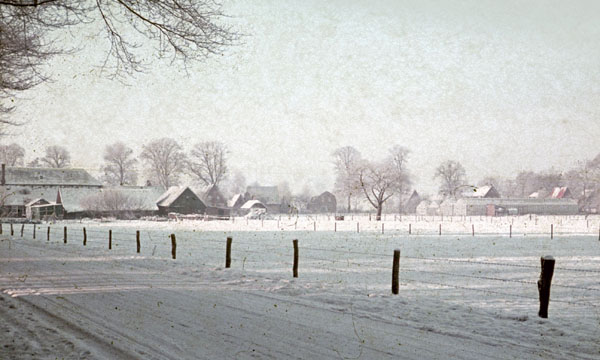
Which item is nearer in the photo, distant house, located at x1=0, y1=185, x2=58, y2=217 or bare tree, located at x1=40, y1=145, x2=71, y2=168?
distant house, located at x1=0, y1=185, x2=58, y2=217

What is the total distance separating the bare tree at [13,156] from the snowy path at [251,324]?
178 ft

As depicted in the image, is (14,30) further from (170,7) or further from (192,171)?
(192,171)

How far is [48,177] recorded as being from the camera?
72062mm

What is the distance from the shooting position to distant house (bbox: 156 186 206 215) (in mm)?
68188

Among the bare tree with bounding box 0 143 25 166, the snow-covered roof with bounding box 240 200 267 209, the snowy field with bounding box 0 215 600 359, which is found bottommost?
the snow-covered roof with bounding box 240 200 267 209

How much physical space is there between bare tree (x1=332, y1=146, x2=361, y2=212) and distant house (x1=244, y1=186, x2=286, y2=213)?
26520mm

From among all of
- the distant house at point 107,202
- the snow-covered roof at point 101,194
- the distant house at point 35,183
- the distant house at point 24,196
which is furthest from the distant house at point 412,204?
the distant house at point 24,196

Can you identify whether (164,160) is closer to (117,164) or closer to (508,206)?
(117,164)

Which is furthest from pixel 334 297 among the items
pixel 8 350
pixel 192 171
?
pixel 192 171

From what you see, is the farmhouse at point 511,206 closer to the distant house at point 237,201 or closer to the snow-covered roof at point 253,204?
the snow-covered roof at point 253,204

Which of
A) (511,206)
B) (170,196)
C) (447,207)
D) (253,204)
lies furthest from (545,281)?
(253,204)

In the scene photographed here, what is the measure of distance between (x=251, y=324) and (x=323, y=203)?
10223 cm

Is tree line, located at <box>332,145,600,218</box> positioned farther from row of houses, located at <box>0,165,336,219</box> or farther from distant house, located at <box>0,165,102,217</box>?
distant house, located at <box>0,165,102,217</box>

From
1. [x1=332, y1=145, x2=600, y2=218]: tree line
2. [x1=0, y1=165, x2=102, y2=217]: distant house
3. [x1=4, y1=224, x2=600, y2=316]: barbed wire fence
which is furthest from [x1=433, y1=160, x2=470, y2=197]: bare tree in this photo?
[x1=4, y1=224, x2=600, y2=316]: barbed wire fence
